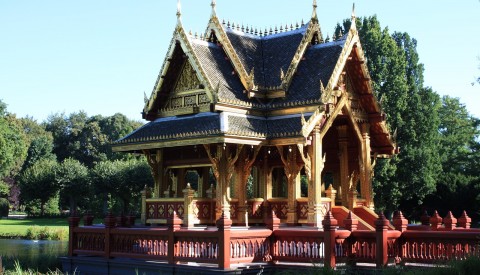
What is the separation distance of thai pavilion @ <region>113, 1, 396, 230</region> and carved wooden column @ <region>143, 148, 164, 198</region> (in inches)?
1.3

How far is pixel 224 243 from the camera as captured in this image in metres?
15.3

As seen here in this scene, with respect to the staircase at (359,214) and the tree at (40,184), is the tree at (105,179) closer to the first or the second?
the tree at (40,184)

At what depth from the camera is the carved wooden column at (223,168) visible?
19.1 m

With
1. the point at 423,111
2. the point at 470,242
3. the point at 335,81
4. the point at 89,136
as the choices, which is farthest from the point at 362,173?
the point at 89,136

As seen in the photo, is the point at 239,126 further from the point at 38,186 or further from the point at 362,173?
the point at 38,186

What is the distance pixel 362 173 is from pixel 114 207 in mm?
46846

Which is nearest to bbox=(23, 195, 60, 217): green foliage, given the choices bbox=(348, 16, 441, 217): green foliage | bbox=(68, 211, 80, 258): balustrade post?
bbox=(348, 16, 441, 217): green foliage

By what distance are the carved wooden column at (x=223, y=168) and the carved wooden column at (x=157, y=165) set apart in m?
3.06

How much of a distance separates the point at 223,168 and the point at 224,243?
4.14m

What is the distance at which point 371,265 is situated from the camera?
52.2 ft

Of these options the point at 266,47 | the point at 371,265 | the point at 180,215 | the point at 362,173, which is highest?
the point at 266,47

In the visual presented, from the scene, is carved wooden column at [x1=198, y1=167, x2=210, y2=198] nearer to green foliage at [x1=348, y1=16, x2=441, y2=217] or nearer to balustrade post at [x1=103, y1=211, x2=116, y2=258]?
balustrade post at [x1=103, y1=211, x2=116, y2=258]

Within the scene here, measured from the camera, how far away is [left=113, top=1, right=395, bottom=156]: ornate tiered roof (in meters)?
19.2

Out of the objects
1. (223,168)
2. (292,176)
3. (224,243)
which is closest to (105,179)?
(223,168)
